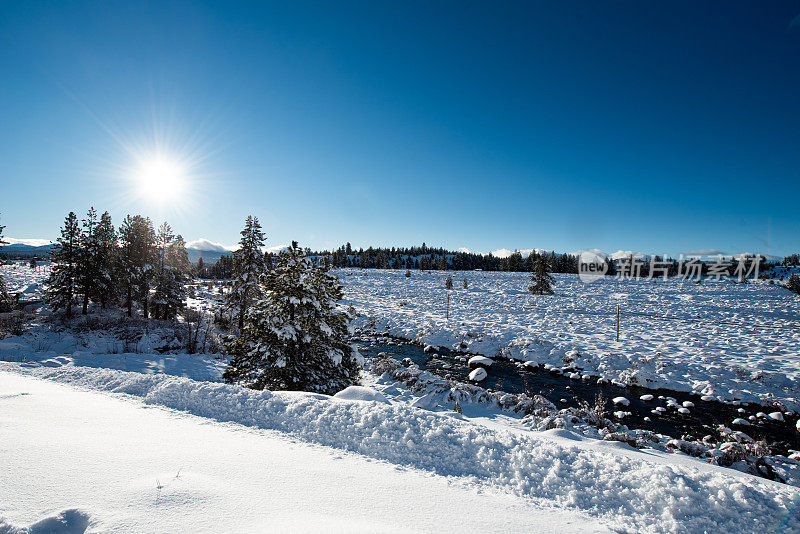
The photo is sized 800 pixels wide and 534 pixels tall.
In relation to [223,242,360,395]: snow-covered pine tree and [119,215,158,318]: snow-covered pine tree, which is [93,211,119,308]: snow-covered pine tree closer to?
[119,215,158,318]: snow-covered pine tree

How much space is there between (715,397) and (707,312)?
20466mm

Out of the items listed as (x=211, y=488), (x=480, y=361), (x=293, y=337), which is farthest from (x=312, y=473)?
(x=480, y=361)

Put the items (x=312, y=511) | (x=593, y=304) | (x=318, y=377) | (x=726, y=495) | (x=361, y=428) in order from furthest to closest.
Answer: (x=593, y=304) → (x=318, y=377) → (x=361, y=428) → (x=726, y=495) → (x=312, y=511)

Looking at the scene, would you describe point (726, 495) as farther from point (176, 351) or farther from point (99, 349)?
point (99, 349)

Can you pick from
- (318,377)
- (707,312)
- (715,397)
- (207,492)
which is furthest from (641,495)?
(707,312)

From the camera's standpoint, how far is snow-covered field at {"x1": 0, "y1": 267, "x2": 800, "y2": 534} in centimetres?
291

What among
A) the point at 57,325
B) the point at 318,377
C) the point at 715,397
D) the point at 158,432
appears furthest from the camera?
the point at 57,325

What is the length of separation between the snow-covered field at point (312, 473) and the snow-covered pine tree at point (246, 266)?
16.5 metres

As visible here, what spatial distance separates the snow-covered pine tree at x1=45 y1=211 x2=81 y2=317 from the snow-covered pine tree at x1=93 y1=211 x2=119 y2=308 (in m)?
1.23

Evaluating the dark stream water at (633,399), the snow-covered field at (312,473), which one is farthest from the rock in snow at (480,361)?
the snow-covered field at (312,473)

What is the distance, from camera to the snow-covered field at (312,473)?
2910mm

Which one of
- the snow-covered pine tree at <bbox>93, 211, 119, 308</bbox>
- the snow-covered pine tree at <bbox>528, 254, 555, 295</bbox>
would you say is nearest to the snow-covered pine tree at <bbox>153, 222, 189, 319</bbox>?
the snow-covered pine tree at <bbox>93, 211, 119, 308</bbox>

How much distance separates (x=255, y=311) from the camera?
10.2 m

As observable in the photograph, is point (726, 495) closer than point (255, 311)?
Yes
